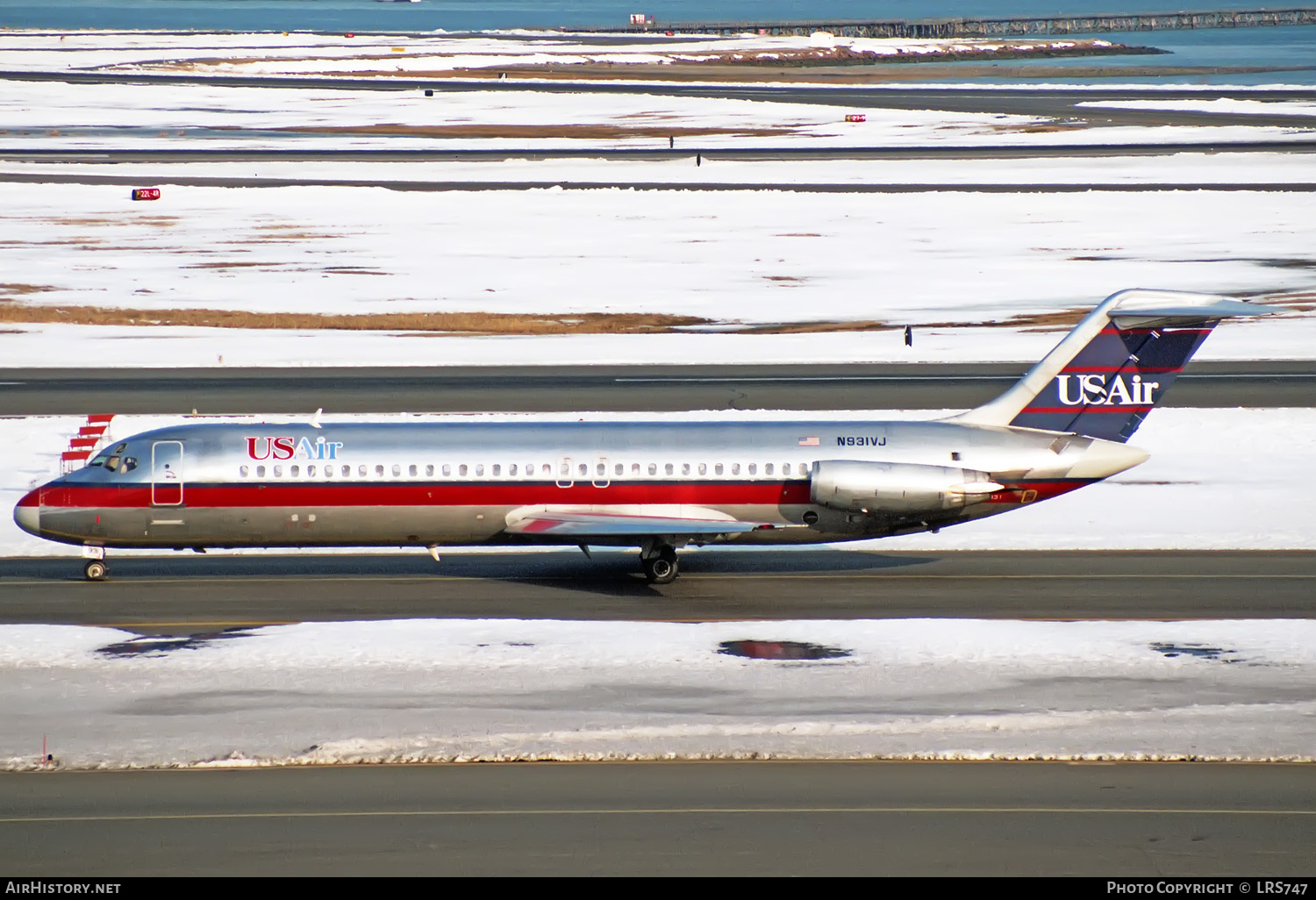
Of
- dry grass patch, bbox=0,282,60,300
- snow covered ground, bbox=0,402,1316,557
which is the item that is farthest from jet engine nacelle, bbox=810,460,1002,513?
dry grass patch, bbox=0,282,60,300

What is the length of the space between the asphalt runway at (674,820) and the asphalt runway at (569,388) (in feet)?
84.2

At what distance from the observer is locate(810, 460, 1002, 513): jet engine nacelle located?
100 feet

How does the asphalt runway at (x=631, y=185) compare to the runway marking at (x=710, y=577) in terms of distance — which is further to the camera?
the asphalt runway at (x=631, y=185)

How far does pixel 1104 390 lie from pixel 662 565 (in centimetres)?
995

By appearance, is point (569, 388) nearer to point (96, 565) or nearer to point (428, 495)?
point (428, 495)

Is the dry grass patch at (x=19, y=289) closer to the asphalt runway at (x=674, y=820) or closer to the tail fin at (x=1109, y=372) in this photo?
the tail fin at (x=1109, y=372)

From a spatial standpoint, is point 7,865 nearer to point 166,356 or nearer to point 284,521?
point 284,521

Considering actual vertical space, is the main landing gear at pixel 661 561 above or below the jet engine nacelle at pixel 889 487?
below

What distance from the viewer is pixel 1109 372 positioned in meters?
31.9

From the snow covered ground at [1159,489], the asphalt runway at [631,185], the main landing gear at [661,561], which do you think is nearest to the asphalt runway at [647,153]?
the asphalt runway at [631,185]

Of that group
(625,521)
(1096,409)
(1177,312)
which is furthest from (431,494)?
(1177,312)

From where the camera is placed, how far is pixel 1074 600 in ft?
99.9

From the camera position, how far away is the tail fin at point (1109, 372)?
31656 millimetres

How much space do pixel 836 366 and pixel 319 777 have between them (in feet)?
115
